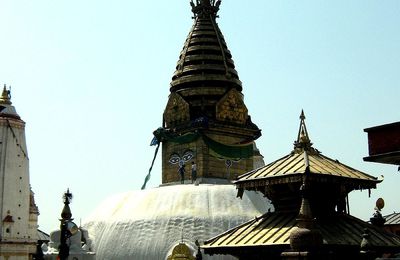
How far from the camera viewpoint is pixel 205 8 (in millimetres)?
54656

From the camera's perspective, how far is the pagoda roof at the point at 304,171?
1881cm

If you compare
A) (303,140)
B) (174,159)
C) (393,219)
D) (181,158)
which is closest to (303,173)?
(303,140)

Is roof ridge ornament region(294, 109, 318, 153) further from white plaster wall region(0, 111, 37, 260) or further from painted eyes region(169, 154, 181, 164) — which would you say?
painted eyes region(169, 154, 181, 164)

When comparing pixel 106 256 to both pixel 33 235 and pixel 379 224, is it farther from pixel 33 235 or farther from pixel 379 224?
pixel 379 224

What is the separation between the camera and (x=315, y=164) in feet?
64.1

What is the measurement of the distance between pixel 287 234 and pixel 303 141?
3.89m

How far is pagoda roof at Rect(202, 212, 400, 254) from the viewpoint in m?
17.7

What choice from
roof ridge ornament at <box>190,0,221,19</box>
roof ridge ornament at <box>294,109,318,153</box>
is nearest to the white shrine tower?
roof ridge ornament at <box>190,0,221,19</box>

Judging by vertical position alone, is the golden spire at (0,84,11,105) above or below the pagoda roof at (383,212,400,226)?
Answer: above

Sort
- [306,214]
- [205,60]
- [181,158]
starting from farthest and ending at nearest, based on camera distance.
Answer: [205,60] < [181,158] < [306,214]

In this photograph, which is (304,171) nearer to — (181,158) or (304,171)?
(304,171)

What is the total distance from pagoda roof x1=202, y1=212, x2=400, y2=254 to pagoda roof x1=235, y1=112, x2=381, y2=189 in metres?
1.11

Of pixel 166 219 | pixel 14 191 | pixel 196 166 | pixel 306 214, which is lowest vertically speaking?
pixel 306 214

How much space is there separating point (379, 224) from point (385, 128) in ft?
21.4
